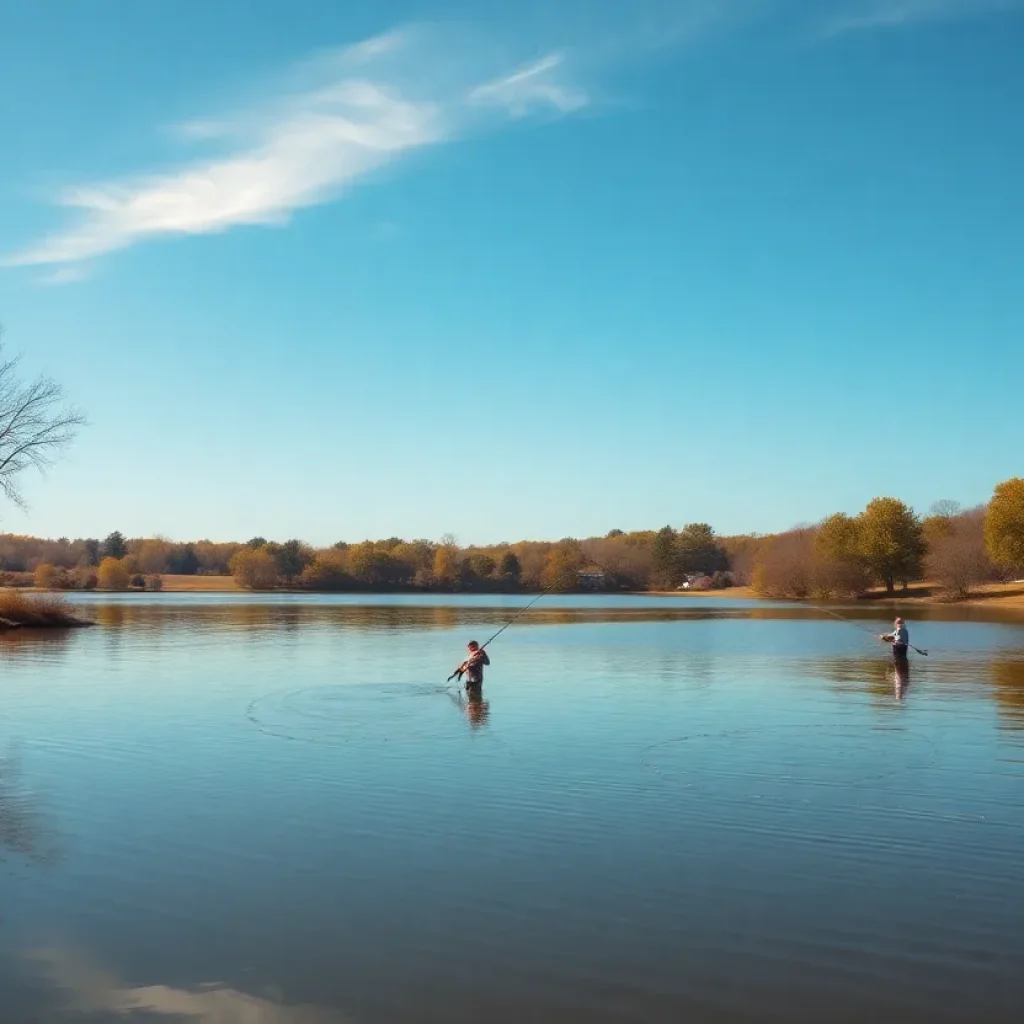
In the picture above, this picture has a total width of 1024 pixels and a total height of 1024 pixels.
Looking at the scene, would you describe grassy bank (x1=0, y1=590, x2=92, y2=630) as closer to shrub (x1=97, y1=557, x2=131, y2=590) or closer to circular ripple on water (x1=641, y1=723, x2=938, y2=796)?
circular ripple on water (x1=641, y1=723, x2=938, y2=796)

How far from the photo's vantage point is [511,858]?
34.3 ft

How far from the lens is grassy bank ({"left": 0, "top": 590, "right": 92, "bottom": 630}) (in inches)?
1981

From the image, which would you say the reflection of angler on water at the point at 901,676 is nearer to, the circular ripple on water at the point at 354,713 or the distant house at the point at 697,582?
the circular ripple on water at the point at 354,713

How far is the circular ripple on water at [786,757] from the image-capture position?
46.6 feet

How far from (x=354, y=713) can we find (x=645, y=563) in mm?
155240

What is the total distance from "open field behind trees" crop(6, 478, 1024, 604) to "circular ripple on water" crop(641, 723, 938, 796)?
7473 centimetres

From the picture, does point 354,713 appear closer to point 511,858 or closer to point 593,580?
point 511,858

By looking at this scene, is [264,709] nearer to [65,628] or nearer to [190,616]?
[65,628]

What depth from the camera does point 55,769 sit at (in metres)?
15.0

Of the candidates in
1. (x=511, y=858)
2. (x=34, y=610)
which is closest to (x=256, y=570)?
(x=34, y=610)

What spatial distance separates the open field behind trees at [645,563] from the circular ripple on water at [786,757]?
74726mm

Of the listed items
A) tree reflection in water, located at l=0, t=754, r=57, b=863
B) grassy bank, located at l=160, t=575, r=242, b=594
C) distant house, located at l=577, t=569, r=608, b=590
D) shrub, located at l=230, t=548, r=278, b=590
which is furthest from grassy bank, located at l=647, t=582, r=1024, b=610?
tree reflection in water, located at l=0, t=754, r=57, b=863

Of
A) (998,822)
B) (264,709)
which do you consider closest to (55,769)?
(264,709)

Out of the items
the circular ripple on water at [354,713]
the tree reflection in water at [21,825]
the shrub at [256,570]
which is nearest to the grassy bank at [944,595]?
the circular ripple on water at [354,713]
